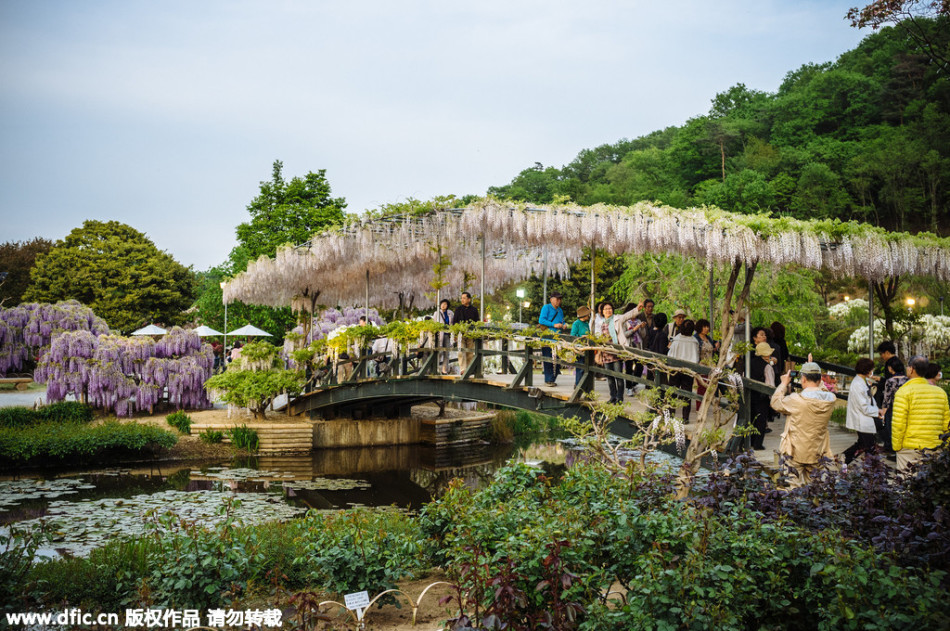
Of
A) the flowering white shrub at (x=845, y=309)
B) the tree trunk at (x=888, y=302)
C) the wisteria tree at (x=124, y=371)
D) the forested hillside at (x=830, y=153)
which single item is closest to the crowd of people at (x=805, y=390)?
→ the tree trunk at (x=888, y=302)

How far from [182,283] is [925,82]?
38.4 m

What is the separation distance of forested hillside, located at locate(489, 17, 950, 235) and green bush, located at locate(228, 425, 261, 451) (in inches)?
708

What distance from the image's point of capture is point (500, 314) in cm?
3675

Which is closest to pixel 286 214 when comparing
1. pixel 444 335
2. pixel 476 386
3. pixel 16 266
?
pixel 16 266

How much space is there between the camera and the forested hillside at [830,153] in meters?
33.2

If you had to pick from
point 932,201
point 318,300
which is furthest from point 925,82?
point 318,300

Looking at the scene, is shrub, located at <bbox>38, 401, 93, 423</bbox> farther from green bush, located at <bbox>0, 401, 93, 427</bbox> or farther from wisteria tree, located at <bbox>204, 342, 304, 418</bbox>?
wisteria tree, located at <bbox>204, 342, 304, 418</bbox>

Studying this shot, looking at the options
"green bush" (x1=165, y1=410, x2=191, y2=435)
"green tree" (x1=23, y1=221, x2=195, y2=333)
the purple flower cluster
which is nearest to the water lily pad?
"green bush" (x1=165, y1=410, x2=191, y2=435)

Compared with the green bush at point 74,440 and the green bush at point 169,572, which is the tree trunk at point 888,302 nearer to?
the green bush at point 169,572

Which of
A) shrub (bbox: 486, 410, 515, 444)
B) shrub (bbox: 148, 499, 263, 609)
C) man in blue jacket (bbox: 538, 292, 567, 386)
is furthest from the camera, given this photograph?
shrub (bbox: 486, 410, 515, 444)

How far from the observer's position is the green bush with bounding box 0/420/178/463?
1361cm

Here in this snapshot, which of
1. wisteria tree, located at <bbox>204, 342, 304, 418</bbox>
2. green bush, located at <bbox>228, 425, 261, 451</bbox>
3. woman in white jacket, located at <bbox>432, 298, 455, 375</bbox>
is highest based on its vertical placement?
woman in white jacket, located at <bbox>432, 298, 455, 375</bbox>

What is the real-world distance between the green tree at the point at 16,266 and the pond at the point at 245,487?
83.6ft

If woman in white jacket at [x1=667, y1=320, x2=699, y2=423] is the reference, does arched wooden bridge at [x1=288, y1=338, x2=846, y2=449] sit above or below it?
below
